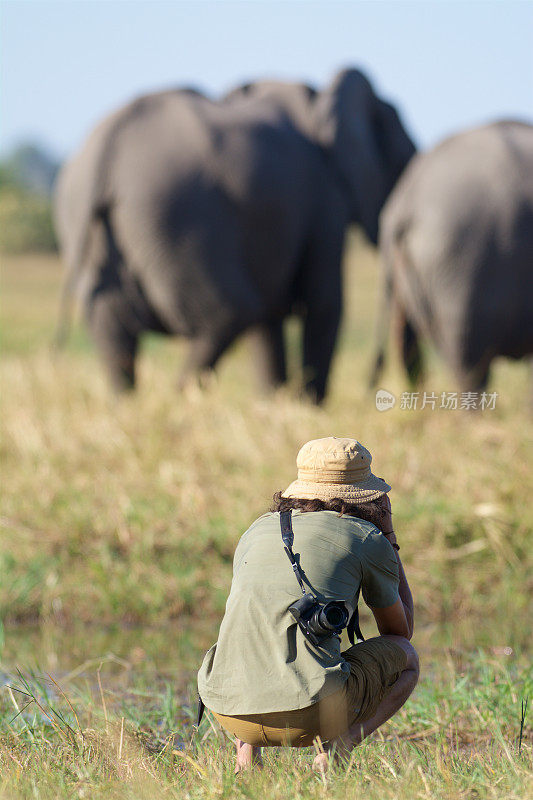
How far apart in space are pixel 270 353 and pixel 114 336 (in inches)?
59.9

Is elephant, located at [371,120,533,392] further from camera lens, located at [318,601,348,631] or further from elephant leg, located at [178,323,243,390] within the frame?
camera lens, located at [318,601,348,631]

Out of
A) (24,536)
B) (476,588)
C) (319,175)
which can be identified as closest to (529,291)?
(319,175)

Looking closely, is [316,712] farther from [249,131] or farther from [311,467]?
[249,131]

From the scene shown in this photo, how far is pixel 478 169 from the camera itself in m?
6.57

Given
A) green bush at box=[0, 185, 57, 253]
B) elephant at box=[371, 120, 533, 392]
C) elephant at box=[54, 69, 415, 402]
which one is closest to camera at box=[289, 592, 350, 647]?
elephant at box=[371, 120, 533, 392]

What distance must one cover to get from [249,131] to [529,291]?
2044 millimetres

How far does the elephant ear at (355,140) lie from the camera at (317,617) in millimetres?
5604

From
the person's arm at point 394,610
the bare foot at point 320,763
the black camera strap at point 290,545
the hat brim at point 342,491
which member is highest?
the hat brim at point 342,491

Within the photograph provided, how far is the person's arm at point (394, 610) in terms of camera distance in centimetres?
265

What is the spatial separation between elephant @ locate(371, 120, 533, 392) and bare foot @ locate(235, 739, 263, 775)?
4440 millimetres

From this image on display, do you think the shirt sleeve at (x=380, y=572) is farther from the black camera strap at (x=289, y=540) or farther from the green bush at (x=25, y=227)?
the green bush at (x=25, y=227)

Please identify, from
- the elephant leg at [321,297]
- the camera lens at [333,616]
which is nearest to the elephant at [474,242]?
the elephant leg at [321,297]

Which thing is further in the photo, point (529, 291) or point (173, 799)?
point (529, 291)

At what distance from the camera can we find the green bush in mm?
37594
